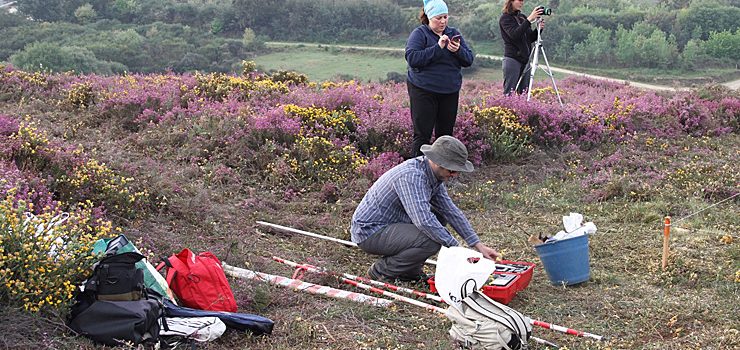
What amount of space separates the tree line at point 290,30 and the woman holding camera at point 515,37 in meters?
12.5

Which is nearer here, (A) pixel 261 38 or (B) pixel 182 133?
(B) pixel 182 133

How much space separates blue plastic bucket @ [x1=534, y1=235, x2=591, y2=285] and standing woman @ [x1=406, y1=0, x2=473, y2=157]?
2408mm

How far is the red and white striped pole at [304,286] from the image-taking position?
522 centimetres

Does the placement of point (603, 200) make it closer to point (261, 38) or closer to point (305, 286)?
point (305, 286)

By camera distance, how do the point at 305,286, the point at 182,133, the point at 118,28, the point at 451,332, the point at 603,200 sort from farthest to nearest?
the point at 118,28, the point at 182,133, the point at 603,200, the point at 305,286, the point at 451,332

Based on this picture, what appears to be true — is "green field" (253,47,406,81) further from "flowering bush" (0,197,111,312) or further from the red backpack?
"flowering bush" (0,197,111,312)

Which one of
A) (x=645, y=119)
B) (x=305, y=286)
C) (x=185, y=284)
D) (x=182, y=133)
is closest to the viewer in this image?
(x=185, y=284)

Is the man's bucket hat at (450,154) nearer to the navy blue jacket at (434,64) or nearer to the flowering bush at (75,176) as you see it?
the navy blue jacket at (434,64)

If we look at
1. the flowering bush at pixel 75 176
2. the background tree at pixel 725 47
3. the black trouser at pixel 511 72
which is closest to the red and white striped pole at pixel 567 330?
the flowering bush at pixel 75 176

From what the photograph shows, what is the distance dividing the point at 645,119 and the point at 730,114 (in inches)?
56.2

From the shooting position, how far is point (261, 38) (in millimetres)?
32781

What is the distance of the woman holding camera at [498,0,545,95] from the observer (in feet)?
32.6

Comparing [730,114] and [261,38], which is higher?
[730,114]

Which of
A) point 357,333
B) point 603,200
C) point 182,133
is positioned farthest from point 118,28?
point 357,333
